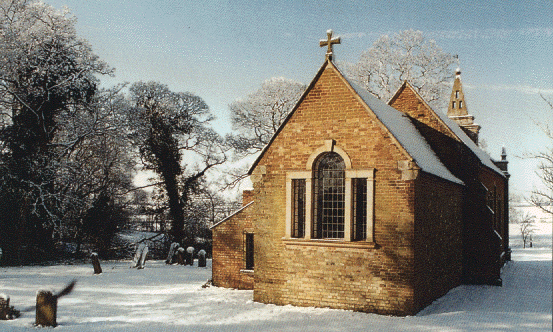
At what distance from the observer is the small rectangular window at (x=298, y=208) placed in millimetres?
13344

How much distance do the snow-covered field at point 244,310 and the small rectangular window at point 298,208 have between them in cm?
218

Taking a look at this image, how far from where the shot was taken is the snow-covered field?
10.6 metres

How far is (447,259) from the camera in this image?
1507 cm

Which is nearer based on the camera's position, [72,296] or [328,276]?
[328,276]

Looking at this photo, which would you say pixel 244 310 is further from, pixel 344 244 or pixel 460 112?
pixel 460 112

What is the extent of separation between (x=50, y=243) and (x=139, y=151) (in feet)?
27.9

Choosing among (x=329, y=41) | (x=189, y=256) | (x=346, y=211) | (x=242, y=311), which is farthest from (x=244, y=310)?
(x=189, y=256)

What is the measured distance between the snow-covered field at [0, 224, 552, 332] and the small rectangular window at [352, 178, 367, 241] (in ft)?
7.10

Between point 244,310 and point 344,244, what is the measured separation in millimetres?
3337

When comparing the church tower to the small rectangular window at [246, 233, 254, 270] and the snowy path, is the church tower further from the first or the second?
the small rectangular window at [246, 233, 254, 270]

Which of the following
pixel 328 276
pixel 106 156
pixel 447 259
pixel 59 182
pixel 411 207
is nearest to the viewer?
pixel 411 207

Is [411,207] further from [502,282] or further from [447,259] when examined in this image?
[502,282]

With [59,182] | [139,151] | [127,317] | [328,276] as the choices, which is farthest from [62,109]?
[328,276]

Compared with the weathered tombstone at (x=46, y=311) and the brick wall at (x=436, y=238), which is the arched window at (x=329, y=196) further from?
the weathered tombstone at (x=46, y=311)
